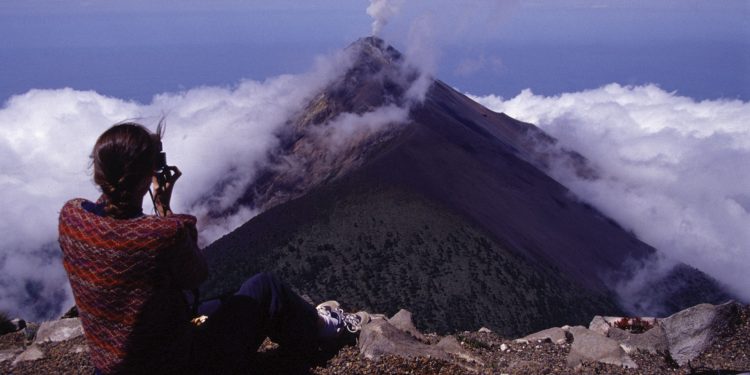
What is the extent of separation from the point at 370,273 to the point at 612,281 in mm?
47449

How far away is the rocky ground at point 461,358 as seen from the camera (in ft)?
27.7

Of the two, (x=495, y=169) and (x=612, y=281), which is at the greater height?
(x=495, y=169)

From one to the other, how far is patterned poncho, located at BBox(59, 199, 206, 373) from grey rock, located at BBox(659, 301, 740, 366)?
25.8 feet

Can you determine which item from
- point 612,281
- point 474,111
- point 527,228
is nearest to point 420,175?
point 527,228

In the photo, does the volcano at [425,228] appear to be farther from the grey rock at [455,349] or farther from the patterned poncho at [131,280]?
the patterned poncho at [131,280]

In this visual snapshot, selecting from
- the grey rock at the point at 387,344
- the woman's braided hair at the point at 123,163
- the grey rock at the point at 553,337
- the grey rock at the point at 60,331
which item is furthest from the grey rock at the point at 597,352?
the grey rock at the point at 60,331

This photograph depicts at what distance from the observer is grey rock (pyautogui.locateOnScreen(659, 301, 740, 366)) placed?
1042 cm

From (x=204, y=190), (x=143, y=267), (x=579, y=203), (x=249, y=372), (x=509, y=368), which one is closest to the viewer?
(x=143, y=267)

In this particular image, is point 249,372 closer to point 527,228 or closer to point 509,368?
point 509,368

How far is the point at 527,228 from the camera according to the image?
105062 mm

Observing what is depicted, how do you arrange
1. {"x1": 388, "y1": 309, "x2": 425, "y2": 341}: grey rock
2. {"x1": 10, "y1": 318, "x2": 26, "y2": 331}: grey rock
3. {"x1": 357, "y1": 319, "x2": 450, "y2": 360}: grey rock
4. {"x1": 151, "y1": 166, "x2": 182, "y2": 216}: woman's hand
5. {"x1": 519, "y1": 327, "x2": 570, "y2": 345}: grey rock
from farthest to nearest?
{"x1": 10, "y1": 318, "x2": 26, "y2": 331}: grey rock, {"x1": 519, "y1": 327, "x2": 570, "y2": 345}: grey rock, {"x1": 388, "y1": 309, "x2": 425, "y2": 341}: grey rock, {"x1": 357, "y1": 319, "x2": 450, "y2": 360}: grey rock, {"x1": 151, "y1": 166, "x2": 182, "y2": 216}: woman's hand

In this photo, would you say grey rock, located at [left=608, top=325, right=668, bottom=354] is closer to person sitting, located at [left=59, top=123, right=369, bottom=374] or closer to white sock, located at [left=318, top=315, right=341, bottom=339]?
white sock, located at [left=318, top=315, right=341, bottom=339]

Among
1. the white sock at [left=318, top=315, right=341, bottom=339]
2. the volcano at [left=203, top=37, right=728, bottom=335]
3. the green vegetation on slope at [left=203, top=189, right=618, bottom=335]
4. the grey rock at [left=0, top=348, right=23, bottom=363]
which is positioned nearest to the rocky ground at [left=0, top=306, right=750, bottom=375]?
the grey rock at [left=0, top=348, right=23, bottom=363]

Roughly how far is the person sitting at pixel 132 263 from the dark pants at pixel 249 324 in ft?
0.61
